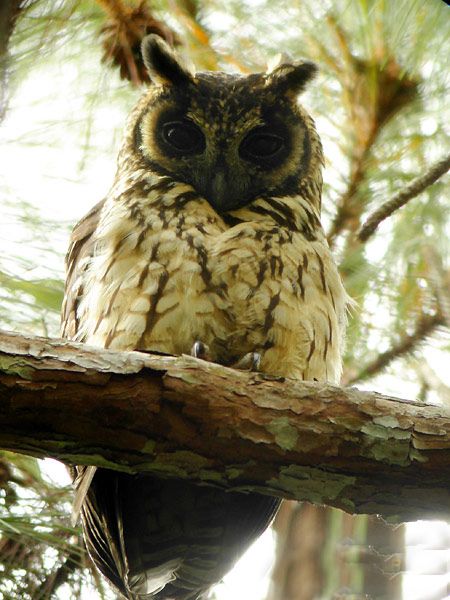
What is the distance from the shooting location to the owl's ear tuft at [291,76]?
2.73 meters

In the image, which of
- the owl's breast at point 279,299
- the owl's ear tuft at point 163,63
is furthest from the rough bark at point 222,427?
the owl's ear tuft at point 163,63

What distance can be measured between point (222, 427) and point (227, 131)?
46.0 inches

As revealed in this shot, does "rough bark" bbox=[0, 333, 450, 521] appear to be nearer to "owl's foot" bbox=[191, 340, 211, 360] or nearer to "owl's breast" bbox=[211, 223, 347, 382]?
"owl's foot" bbox=[191, 340, 211, 360]

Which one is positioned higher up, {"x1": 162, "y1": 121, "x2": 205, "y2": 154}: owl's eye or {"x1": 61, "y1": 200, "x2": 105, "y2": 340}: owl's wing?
{"x1": 162, "y1": 121, "x2": 205, "y2": 154}: owl's eye

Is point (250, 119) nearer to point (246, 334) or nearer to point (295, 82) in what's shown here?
point (295, 82)

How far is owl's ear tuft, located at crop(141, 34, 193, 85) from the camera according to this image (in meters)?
2.61

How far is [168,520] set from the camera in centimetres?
230

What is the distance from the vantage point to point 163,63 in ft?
8.75

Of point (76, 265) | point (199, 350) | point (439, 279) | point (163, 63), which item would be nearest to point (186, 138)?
point (163, 63)

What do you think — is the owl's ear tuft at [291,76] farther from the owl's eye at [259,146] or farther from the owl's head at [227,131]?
the owl's eye at [259,146]

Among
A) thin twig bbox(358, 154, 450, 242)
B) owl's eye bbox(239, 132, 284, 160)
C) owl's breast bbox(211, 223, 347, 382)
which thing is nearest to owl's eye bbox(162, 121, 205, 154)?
owl's eye bbox(239, 132, 284, 160)

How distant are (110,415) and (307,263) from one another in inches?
36.2

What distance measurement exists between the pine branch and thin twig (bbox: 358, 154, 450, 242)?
1.14 ft

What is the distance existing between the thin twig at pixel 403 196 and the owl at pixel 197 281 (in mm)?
252
